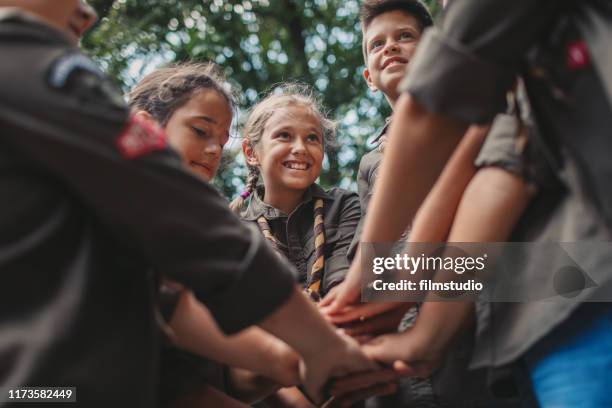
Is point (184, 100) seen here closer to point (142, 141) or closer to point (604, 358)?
point (142, 141)

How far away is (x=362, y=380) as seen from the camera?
56.2 inches

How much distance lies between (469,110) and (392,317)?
57cm

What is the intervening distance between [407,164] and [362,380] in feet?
1.63

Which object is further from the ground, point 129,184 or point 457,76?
point 457,76

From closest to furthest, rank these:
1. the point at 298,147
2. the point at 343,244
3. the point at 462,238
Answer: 1. the point at 462,238
2. the point at 343,244
3. the point at 298,147

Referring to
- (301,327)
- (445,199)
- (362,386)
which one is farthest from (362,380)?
(445,199)

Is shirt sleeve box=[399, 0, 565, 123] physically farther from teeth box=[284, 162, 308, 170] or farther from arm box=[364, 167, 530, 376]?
teeth box=[284, 162, 308, 170]

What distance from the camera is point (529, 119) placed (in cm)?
116

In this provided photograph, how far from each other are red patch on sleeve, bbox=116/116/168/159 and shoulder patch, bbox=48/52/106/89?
111 mm

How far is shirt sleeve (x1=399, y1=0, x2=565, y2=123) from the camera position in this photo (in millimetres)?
1043

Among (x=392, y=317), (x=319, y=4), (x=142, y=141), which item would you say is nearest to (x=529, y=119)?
(x=392, y=317)

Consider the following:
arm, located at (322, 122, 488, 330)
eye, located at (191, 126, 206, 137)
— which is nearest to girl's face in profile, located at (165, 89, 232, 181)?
eye, located at (191, 126, 206, 137)

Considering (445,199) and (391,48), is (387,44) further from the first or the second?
(445,199)

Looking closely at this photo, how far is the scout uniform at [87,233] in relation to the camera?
98cm
